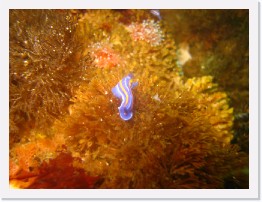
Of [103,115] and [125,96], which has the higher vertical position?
[125,96]

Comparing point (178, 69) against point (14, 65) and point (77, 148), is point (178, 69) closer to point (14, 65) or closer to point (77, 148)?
point (77, 148)

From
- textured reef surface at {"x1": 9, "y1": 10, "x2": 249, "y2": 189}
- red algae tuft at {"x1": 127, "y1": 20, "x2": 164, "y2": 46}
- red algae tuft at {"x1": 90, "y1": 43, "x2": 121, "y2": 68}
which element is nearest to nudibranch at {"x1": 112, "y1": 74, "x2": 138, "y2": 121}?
textured reef surface at {"x1": 9, "y1": 10, "x2": 249, "y2": 189}

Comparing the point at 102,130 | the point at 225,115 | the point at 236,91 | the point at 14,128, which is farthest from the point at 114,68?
the point at 236,91

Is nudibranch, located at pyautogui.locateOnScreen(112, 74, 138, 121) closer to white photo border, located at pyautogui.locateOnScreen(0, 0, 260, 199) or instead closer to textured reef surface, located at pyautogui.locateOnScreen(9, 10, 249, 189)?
textured reef surface, located at pyautogui.locateOnScreen(9, 10, 249, 189)
